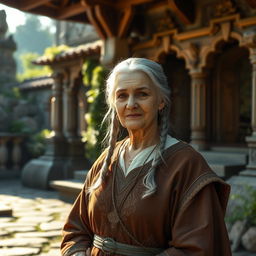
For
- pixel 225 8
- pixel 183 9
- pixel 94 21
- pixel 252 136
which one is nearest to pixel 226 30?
pixel 225 8

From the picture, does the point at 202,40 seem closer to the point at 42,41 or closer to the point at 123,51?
the point at 123,51

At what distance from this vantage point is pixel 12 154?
12.4 meters

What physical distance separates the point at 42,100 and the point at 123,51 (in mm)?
8198

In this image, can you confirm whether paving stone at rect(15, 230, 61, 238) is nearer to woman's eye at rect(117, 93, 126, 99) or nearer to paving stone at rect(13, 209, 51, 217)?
paving stone at rect(13, 209, 51, 217)

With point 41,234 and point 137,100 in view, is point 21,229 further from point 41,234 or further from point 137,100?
point 137,100

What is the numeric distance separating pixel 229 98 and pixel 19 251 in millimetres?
4933

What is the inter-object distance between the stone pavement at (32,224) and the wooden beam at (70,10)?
3345mm

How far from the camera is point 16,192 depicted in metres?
9.23

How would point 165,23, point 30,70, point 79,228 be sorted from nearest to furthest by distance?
point 79,228 → point 165,23 → point 30,70

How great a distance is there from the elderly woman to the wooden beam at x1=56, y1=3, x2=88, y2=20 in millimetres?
5697

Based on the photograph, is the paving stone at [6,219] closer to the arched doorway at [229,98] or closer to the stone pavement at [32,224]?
the stone pavement at [32,224]

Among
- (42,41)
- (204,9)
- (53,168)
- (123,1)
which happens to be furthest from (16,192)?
(42,41)

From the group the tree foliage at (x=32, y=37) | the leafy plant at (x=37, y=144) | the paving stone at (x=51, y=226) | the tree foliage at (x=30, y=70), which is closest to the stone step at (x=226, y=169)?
the paving stone at (x=51, y=226)

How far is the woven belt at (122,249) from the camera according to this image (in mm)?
1794
